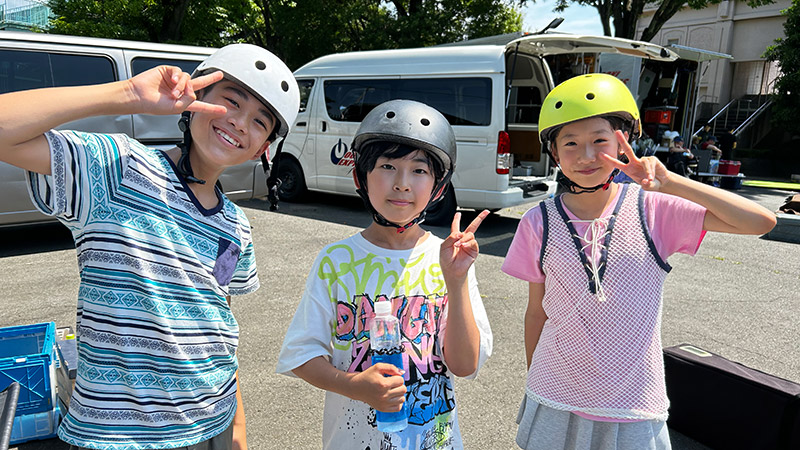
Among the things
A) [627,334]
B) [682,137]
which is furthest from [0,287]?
[682,137]

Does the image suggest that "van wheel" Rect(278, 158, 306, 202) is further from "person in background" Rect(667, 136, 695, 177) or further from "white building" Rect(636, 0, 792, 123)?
"white building" Rect(636, 0, 792, 123)

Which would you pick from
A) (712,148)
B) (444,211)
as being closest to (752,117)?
(712,148)

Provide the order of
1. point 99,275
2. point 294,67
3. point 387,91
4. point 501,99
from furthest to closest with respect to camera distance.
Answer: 1. point 294,67
2. point 387,91
3. point 501,99
4. point 99,275

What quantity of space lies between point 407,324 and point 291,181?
910 cm

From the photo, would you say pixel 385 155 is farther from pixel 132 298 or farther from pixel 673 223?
pixel 673 223

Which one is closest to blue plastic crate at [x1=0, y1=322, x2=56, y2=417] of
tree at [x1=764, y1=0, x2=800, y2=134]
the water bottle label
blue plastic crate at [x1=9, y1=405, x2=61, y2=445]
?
blue plastic crate at [x1=9, y1=405, x2=61, y2=445]

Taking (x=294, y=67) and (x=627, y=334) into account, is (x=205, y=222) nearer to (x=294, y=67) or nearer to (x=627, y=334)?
(x=627, y=334)

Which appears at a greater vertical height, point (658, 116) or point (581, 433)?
point (658, 116)

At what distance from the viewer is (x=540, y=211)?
212cm

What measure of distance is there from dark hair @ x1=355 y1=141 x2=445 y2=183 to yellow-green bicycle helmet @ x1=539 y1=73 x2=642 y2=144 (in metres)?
0.54

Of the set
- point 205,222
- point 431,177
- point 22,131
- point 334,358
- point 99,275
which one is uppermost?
point 22,131

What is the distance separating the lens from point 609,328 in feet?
6.10

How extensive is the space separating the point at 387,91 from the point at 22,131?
26.4 feet

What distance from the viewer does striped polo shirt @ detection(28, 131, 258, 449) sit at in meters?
1.45
